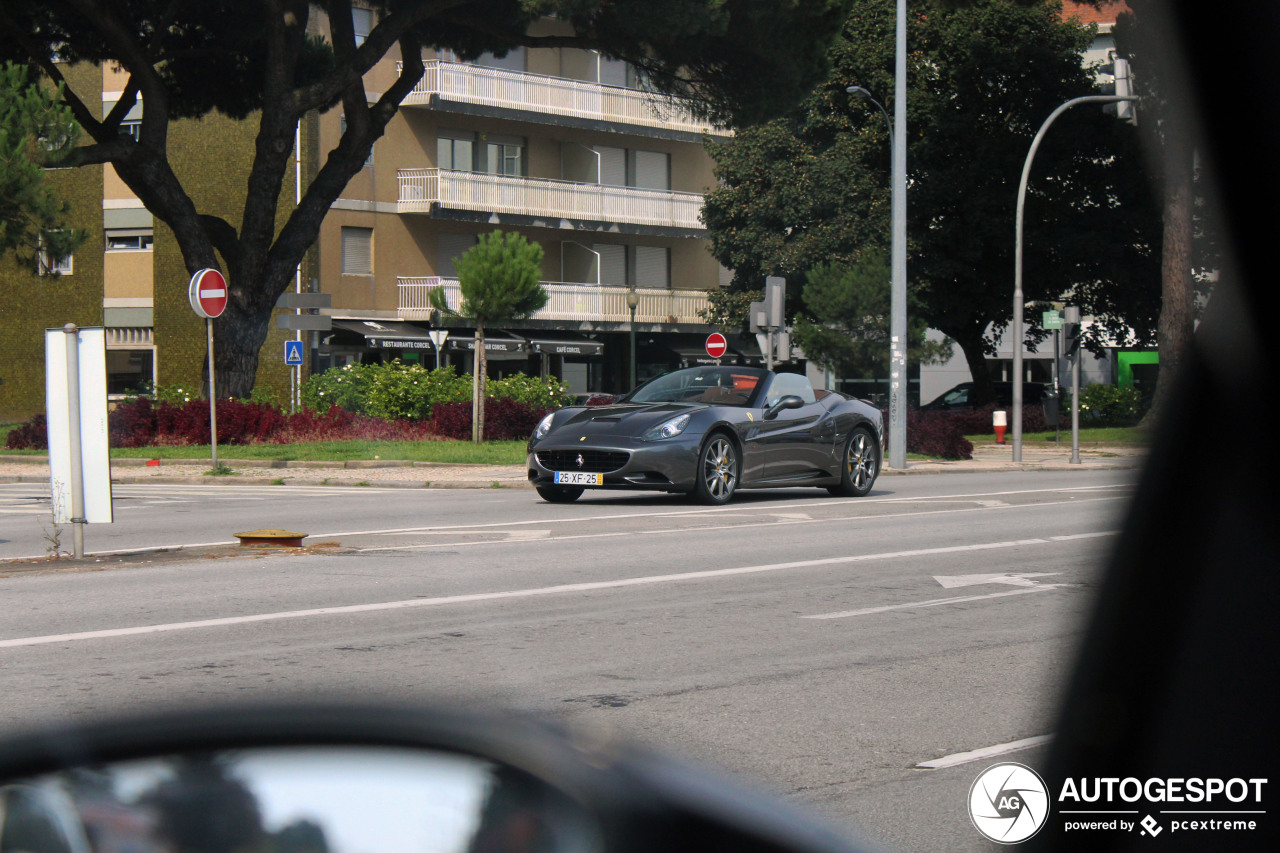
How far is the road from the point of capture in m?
5.06

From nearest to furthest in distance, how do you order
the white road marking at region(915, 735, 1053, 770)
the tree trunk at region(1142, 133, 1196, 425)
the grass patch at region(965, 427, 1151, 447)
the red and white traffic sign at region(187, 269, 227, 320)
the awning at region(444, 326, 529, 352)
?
the white road marking at region(915, 735, 1053, 770) → the red and white traffic sign at region(187, 269, 227, 320) → the tree trunk at region(1142, 133, 1196, 425) → the grass patch at region(965, 427, 1151, 447) → the awning at region(444, 326, 529, 352)

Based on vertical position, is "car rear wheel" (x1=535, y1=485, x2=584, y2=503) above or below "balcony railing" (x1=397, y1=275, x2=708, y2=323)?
below

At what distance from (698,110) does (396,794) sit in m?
30.2

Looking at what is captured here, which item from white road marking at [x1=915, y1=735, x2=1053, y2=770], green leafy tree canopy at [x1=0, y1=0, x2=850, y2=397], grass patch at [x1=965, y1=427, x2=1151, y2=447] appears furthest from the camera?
grass patch at [x1=965, y1=427, x2=1151, y2=447]

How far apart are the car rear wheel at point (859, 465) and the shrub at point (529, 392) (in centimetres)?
1300

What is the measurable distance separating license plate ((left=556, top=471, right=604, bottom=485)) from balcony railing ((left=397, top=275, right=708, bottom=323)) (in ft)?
93.2

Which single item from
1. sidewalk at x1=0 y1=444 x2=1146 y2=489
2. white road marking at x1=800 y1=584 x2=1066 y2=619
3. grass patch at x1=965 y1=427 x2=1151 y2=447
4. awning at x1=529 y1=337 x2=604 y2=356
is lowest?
grass patch at x1=965 y1=427 x2=1151 y2=447

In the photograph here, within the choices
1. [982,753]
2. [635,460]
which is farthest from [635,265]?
[982,753]

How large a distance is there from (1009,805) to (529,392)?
26.0 m

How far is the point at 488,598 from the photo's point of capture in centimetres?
836

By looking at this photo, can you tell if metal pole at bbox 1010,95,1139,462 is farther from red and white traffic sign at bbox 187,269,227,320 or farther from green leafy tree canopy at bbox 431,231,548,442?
red and white traffic sign at bbox 187,269,227,320

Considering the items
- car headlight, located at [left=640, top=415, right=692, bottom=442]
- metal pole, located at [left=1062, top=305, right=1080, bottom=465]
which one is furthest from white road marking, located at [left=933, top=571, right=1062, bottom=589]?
metal pole, located at [left=1062, top=305, right=1080, bottom=465]

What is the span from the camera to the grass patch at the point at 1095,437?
1364 inches

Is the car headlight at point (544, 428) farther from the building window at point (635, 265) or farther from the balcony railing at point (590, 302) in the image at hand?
the building window at point (635, 265)
